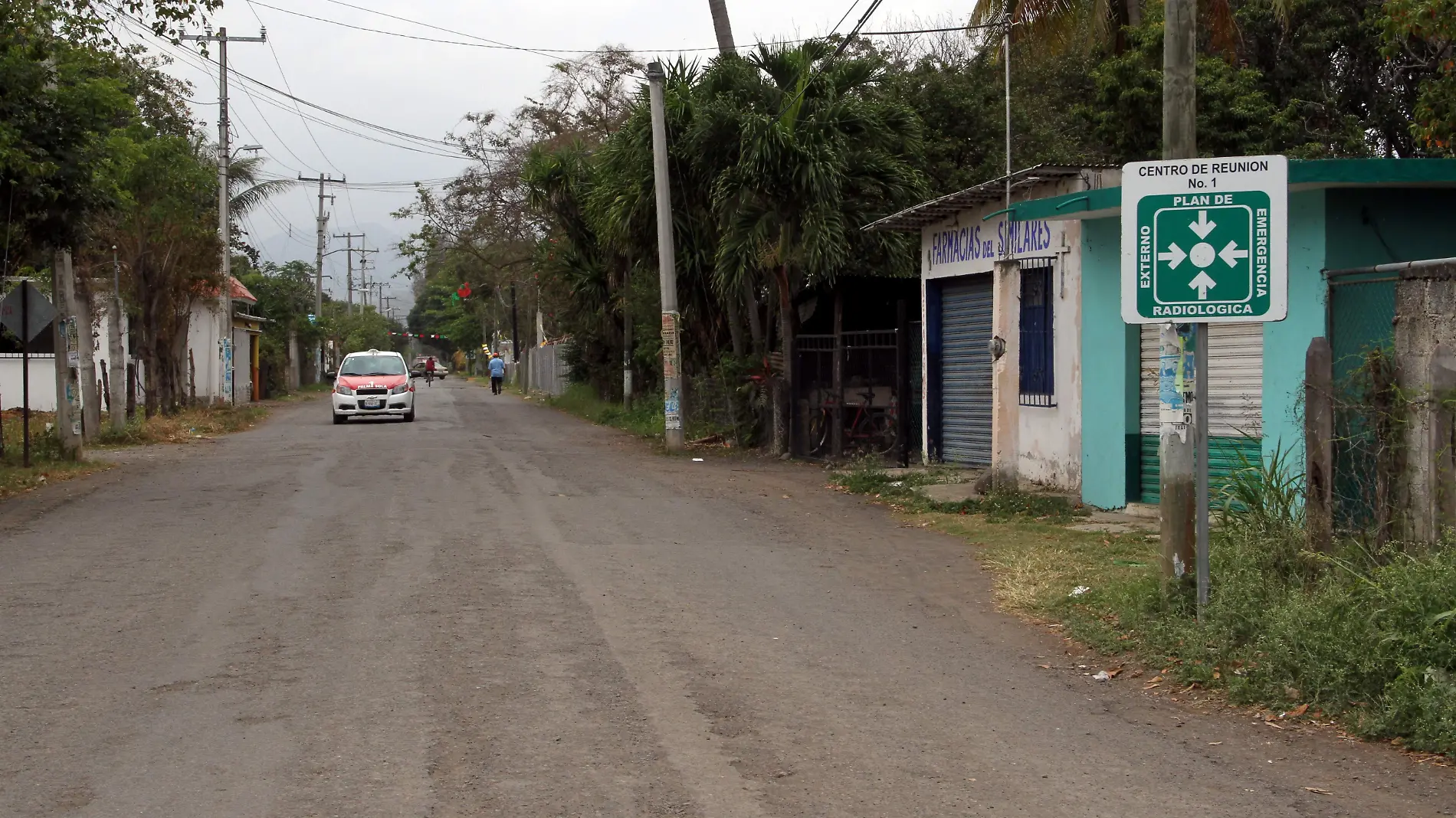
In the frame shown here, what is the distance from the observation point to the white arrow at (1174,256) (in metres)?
7.15

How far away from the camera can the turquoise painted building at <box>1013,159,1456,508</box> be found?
981cm

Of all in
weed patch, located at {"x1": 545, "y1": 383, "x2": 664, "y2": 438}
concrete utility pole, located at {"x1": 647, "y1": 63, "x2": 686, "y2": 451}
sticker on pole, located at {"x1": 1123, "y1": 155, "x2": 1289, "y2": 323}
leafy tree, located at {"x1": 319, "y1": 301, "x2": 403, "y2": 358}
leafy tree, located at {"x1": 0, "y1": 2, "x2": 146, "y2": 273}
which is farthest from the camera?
leafy tree, located at {"x1": 319, "y1": 301, "x2": 403, "y2": 358}

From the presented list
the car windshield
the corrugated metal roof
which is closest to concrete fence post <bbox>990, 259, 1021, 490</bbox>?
the corrugated metal roof

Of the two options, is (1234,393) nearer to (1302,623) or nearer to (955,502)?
(955,502)

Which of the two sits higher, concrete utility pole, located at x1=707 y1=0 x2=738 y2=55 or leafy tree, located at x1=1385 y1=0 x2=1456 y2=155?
concrete utility pole, located at x1=707 y1=0 x2=738 y2=55

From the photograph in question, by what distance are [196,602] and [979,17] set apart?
58.2ft

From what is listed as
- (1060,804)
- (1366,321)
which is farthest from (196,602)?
(1366,321)

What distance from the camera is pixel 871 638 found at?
7.79 metres

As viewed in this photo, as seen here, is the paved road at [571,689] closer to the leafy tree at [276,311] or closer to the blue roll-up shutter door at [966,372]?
the blue roll-up shutter door at [966,372]

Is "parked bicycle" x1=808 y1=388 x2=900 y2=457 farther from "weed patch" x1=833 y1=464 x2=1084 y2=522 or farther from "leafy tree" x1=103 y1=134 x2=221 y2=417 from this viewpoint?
"leafy tree" x1=103 y1=134 x2=221 y2=417

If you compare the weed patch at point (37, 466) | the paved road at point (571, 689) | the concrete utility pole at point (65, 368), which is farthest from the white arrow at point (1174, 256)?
the concrete utility pole at point (65, 368)

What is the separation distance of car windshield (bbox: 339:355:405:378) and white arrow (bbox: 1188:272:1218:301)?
1006 inches

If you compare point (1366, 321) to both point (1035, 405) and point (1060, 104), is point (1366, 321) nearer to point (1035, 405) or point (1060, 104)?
point (1035, 405)

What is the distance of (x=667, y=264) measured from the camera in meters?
21.6
